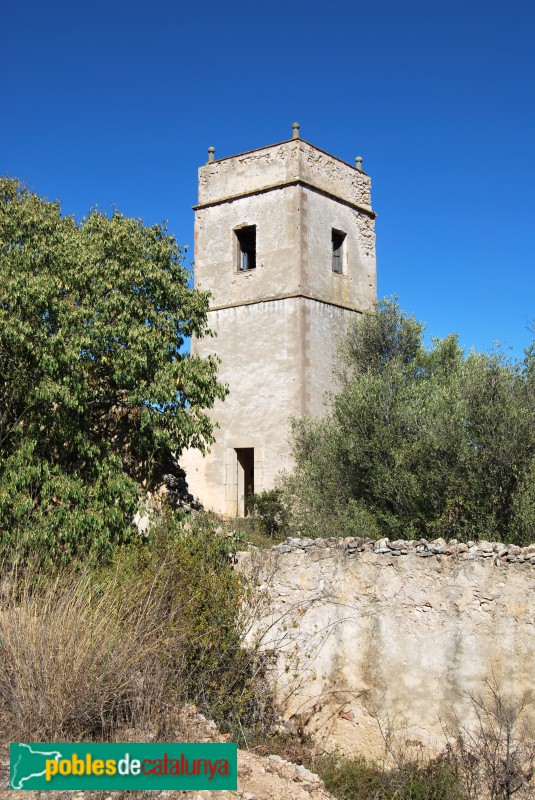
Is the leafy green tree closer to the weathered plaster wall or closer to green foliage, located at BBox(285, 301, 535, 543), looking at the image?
green foliage, located at BBox(285, 301, 535, 543)

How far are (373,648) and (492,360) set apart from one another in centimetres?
601

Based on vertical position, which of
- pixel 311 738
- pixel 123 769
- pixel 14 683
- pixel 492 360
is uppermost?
pixel 492 360

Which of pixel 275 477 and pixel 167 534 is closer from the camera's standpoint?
pixel 167 534

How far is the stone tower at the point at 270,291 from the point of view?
1892cm

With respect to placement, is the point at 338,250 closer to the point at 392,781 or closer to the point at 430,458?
the point at 430,458

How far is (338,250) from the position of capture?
Answer: 69.1 feet

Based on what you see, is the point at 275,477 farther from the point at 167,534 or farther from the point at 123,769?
the point at 123,769

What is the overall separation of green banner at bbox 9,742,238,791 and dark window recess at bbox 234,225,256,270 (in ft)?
55.2

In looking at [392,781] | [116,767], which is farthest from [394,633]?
[116,767]

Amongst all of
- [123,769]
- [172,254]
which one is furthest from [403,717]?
[172,254]

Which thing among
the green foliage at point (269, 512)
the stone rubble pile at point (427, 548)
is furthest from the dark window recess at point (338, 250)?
the stone rubble pile at point (427, 548)

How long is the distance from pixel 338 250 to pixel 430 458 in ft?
34.6

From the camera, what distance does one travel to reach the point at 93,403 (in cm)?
1007

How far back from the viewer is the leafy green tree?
352 inches
